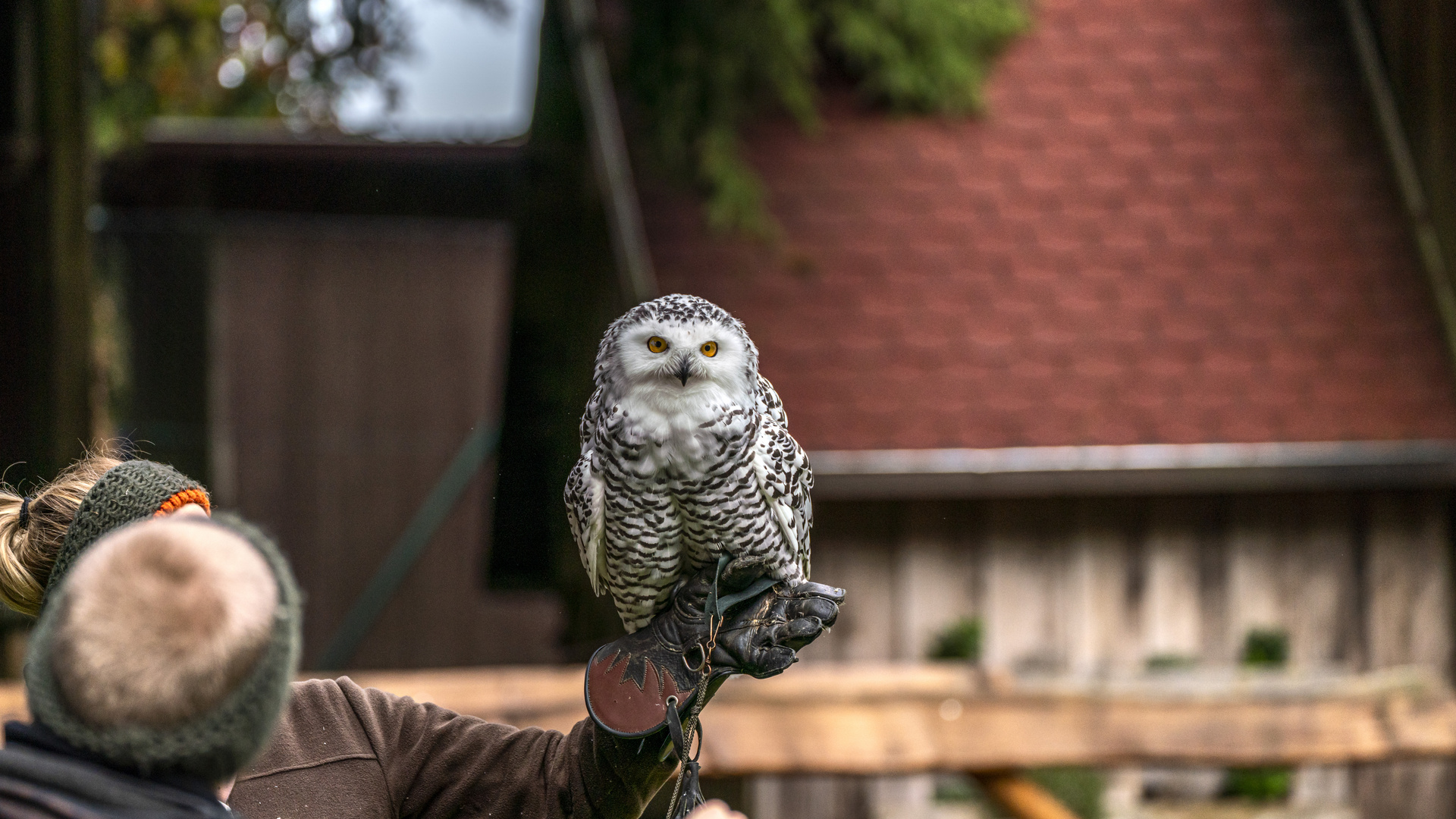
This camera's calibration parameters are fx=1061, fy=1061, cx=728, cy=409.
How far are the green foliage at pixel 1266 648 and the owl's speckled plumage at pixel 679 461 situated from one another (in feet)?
11.3

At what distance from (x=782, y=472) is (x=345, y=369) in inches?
175

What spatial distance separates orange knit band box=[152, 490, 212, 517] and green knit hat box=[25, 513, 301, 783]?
0.79 feet

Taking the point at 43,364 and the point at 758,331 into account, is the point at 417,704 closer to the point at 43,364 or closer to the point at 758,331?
the point at 43,364

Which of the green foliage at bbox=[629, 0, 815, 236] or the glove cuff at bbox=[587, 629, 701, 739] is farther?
the green foliage at bbox=[629, 0, 815, 236]

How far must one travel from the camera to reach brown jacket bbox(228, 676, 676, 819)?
1.26 meters

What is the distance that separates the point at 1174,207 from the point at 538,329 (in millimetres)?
2807

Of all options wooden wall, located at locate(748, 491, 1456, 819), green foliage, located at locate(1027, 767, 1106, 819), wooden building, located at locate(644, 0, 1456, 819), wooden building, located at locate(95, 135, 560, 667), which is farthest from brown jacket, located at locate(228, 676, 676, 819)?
wooden building, located at locate(95, 135, 560, 667)

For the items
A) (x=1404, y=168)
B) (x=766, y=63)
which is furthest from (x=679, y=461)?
(x=1404, y=168)

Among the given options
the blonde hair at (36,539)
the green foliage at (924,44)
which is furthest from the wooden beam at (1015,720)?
the green foliage at (924,44)

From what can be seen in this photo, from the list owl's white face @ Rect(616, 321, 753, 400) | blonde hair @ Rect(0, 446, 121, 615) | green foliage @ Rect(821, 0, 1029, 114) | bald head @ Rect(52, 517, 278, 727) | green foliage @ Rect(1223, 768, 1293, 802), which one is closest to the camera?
bald head @ Rect(52, 517, 278, 727)

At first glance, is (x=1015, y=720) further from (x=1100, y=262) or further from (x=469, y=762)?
(x=1100, y=262)

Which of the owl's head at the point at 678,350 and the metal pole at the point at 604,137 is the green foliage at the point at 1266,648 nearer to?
the metal pole at the point at 604,137

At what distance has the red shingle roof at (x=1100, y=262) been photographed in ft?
12.0

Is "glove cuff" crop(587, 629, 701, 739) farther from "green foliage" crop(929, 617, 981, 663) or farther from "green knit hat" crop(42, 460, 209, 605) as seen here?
"green foliage" crop(929, 617, 981, 663)
